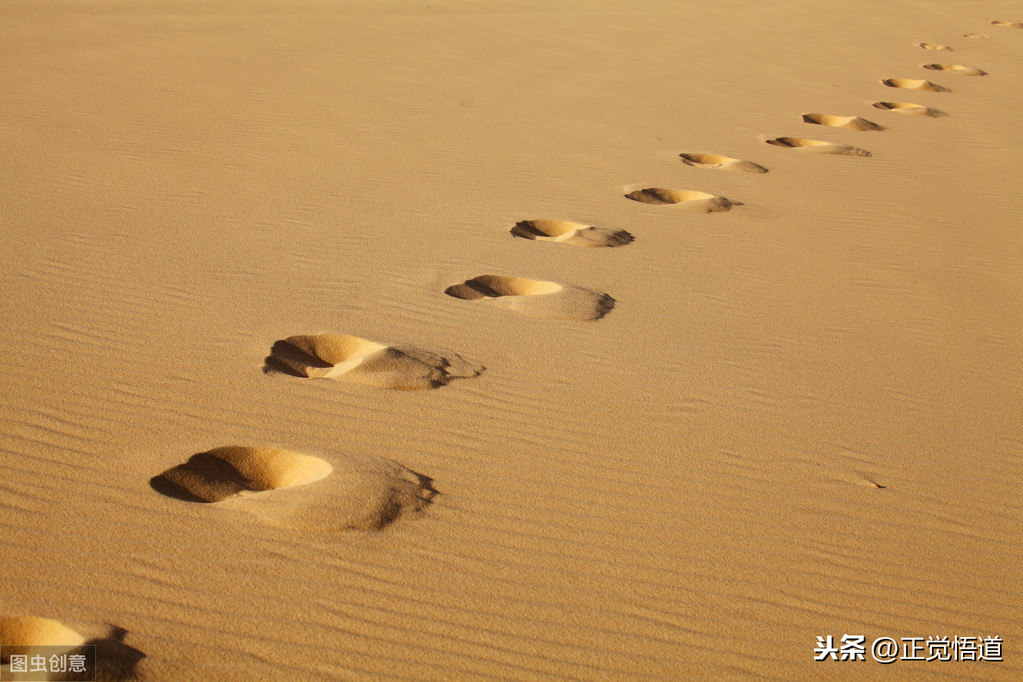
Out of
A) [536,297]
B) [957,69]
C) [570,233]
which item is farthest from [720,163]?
[957,69]

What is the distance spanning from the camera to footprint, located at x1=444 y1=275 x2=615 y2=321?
436 cm

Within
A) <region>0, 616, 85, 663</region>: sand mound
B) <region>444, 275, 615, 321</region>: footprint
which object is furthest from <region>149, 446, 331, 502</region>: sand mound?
<region>444, 275, 615, 321</region>: footprint

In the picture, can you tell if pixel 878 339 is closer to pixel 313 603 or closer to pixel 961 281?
pixel 961 281

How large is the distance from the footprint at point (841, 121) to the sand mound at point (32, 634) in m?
8.70

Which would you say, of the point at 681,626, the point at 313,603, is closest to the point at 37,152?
the point at 313,603

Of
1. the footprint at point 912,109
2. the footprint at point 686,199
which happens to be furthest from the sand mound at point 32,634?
the footprint at point 912,109

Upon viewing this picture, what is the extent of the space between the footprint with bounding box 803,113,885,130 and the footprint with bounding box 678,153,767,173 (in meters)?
2.21

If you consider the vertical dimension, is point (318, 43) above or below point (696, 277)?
above

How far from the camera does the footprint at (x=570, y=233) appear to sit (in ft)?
17.8

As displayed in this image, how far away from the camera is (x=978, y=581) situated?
2.73m

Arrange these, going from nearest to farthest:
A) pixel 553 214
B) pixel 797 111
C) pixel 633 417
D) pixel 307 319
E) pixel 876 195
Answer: pixel 633 417
pixel 307 319
pixel 553 214
pixel 876 195
pixel 797 111

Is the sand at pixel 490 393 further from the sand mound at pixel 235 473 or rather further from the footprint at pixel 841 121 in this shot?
the footprint at pixel 841 121

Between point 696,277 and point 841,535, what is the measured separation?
93.2 inches

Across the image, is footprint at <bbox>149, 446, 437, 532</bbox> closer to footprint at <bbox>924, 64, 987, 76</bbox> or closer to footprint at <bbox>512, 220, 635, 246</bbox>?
footprint at <bbox>512, 220, 635, 246</bbox>
